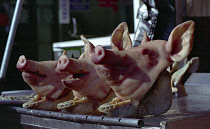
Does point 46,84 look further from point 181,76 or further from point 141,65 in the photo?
point 181,76

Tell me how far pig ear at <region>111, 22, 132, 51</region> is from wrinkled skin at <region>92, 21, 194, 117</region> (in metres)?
0.13

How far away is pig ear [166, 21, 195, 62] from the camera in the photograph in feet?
2.92

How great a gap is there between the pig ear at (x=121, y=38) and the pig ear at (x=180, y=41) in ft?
0.58

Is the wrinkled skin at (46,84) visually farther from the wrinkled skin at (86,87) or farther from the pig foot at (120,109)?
the pig foot at (120,109)

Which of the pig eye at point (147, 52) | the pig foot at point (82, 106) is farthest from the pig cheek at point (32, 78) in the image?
the pig eye at point (147, 52)

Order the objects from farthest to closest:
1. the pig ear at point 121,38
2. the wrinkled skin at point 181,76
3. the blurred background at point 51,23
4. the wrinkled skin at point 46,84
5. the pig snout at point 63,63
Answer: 1. the blurred background at point 51,23
2. the wrinkled skin at point 181,76
3. the wrinkled skin at point 46,84
4. the pig ear at point 121,38
5. the pig snout at point 63,63

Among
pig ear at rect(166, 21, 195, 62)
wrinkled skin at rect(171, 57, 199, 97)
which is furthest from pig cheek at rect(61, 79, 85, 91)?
wrinkled skin at rect(171, 57, 199, 97)

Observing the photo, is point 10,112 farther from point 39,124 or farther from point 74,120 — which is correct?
point 74,120

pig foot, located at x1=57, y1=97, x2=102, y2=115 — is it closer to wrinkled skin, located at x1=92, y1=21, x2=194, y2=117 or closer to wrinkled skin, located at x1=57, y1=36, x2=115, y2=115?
wrinkled skin, located at x1=57, y1=36, x2=115, y2=115

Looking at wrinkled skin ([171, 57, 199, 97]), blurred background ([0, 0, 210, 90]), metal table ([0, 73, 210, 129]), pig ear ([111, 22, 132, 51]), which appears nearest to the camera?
metal table ([0, 73, 210, 129])

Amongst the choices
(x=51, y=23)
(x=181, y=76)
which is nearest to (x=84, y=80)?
(x=181, y=76)

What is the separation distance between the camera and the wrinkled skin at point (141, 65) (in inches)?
34.5

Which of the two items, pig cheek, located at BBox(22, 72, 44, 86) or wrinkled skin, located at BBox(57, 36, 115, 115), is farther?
pig cheek, located at BBox(22, 72, 44, 86)

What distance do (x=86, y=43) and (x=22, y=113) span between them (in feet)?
1.09
